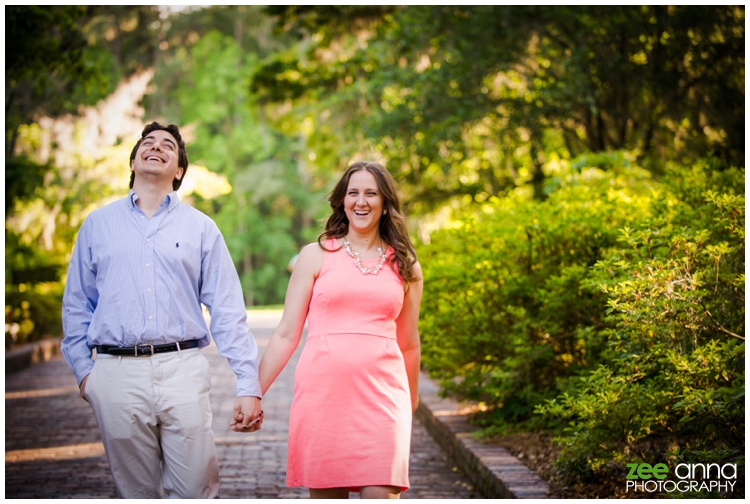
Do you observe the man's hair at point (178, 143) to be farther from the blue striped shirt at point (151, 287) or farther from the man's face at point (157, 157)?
the blue striped shirt at point (151, 287)

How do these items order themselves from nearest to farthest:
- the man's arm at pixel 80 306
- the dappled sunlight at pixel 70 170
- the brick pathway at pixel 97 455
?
the man's arm at pixel 80 306 → the brick pathway at pixel 97 455 → the dappled sunlight at pixel 70 170

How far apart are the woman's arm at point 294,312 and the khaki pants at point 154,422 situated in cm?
34

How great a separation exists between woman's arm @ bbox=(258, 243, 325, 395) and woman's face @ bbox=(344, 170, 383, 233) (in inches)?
8.3

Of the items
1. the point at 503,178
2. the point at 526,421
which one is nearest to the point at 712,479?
the point at 526,421

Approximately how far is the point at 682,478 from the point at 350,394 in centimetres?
205

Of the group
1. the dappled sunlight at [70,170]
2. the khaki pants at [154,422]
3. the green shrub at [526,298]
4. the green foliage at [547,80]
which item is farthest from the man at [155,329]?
the dappled sunlight at [70,170]

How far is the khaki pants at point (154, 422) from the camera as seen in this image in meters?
3.51

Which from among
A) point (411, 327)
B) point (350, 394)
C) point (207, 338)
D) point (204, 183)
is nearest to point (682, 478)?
point (411, 327)

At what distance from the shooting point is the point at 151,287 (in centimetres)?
363

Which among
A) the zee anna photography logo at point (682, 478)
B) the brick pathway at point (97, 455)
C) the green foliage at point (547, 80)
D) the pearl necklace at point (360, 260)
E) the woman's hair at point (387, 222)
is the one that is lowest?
the brick pathway at point (97, 455)

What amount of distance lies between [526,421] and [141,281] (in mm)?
4166

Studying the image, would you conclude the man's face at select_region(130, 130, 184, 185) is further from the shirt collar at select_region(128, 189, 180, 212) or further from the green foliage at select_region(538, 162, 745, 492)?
the green foliage at select_region(538, 162, 745, 492)

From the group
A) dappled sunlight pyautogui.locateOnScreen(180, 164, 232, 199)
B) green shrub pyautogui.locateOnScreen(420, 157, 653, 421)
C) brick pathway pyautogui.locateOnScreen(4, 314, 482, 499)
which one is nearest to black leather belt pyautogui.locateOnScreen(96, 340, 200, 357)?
brick pathway pyautogui.locateOnScreen(4, 314, 482, 499)

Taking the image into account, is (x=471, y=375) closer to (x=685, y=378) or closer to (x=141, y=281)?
(x=685, y=378)
